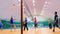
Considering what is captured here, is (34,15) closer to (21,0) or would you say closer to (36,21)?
(36,21)

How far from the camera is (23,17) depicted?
313cm

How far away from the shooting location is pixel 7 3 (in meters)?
3.15

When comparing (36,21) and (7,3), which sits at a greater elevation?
(7,3)

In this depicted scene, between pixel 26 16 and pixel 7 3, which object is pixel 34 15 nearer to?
pixel 26 16

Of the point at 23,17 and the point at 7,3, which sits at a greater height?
the point at 7,3

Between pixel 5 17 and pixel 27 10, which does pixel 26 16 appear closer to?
pixel 27 10

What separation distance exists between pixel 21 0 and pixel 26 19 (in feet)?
0.91

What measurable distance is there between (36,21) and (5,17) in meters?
0.44

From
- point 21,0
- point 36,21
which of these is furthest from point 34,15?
point 21,0

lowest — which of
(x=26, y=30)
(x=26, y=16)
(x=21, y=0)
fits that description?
(x=26, y=30)

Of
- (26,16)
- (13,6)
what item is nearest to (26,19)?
(26,16)

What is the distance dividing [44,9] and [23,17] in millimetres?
321

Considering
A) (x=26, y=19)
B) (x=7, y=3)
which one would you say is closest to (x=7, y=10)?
(x=7, y=3)

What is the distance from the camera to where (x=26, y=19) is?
314cm
